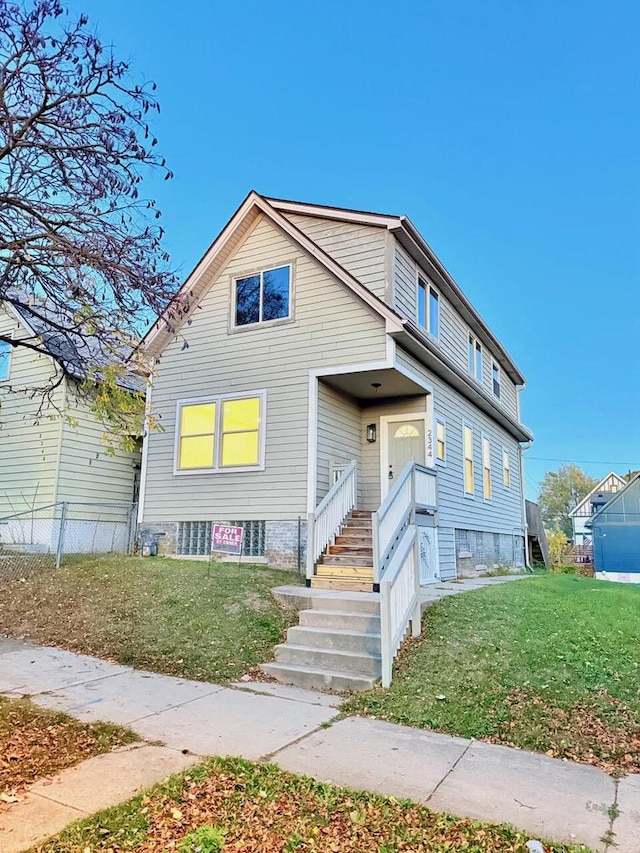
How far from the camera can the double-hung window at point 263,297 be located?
11297 millimetres

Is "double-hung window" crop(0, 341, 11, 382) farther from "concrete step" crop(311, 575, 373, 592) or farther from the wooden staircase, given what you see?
"concrete step" crop(311, 575, 373, 592)

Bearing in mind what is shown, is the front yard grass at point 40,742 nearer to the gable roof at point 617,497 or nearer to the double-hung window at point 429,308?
the double-hung window at point 429,308

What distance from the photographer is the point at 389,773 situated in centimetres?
380

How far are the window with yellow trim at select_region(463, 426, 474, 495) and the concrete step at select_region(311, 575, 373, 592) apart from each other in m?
6.18

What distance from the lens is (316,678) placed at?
19.7ft

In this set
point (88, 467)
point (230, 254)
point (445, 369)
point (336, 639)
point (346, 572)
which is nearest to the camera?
point (336, 639)

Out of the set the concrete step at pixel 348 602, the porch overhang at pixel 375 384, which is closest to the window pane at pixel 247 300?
the porch overhang at pixel 375 384

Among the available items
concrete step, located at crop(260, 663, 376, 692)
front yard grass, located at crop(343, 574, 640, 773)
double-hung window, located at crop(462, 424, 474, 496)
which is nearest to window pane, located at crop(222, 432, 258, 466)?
front yard grass, located at crop(343, 574, 640, 773)

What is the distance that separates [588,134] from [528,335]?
46956 millimetres

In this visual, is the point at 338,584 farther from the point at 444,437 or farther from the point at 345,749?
the point at 444,437

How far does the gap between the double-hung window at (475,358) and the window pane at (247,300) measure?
6.36 metres

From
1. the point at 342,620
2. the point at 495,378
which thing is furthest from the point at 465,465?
the point at 342,620

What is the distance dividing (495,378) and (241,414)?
9.73 meters

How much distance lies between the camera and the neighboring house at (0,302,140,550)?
13.1 m
